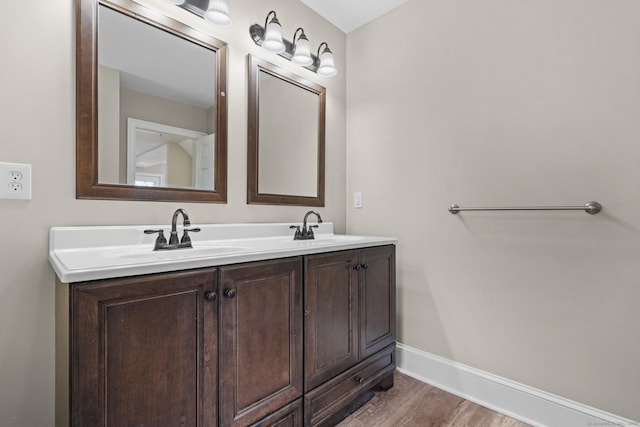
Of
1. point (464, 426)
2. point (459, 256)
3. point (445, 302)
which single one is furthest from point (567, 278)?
point (464, 426)

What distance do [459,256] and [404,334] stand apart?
0.63m

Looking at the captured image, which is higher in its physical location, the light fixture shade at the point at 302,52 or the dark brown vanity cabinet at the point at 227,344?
the light fixture shade at the point at 302,52

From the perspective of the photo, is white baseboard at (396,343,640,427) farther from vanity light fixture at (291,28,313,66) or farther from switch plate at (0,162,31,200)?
switch plate at (0,162,31,200)

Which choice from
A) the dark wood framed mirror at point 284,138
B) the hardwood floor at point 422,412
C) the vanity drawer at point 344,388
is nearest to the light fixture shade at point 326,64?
the dark wood framed mirror at point 284,138

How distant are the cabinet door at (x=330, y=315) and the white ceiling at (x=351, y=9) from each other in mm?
1611

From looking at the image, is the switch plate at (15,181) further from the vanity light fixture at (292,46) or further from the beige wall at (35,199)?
the vanity light fixture at (292,46)

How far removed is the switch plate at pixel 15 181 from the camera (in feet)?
3.37

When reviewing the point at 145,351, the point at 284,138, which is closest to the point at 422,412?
the point at 145,351

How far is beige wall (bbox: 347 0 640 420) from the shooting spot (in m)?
1.30

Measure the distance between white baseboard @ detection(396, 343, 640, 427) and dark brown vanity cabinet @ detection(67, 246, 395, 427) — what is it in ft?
1.42

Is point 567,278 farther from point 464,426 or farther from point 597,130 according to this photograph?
point 464,426

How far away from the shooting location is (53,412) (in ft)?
3.65

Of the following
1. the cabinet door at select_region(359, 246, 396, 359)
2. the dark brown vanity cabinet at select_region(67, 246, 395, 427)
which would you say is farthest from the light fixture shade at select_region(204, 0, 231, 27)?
the cabinet door at select_region(359, 246, 396, 359)

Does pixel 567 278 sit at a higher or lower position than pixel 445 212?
lower
